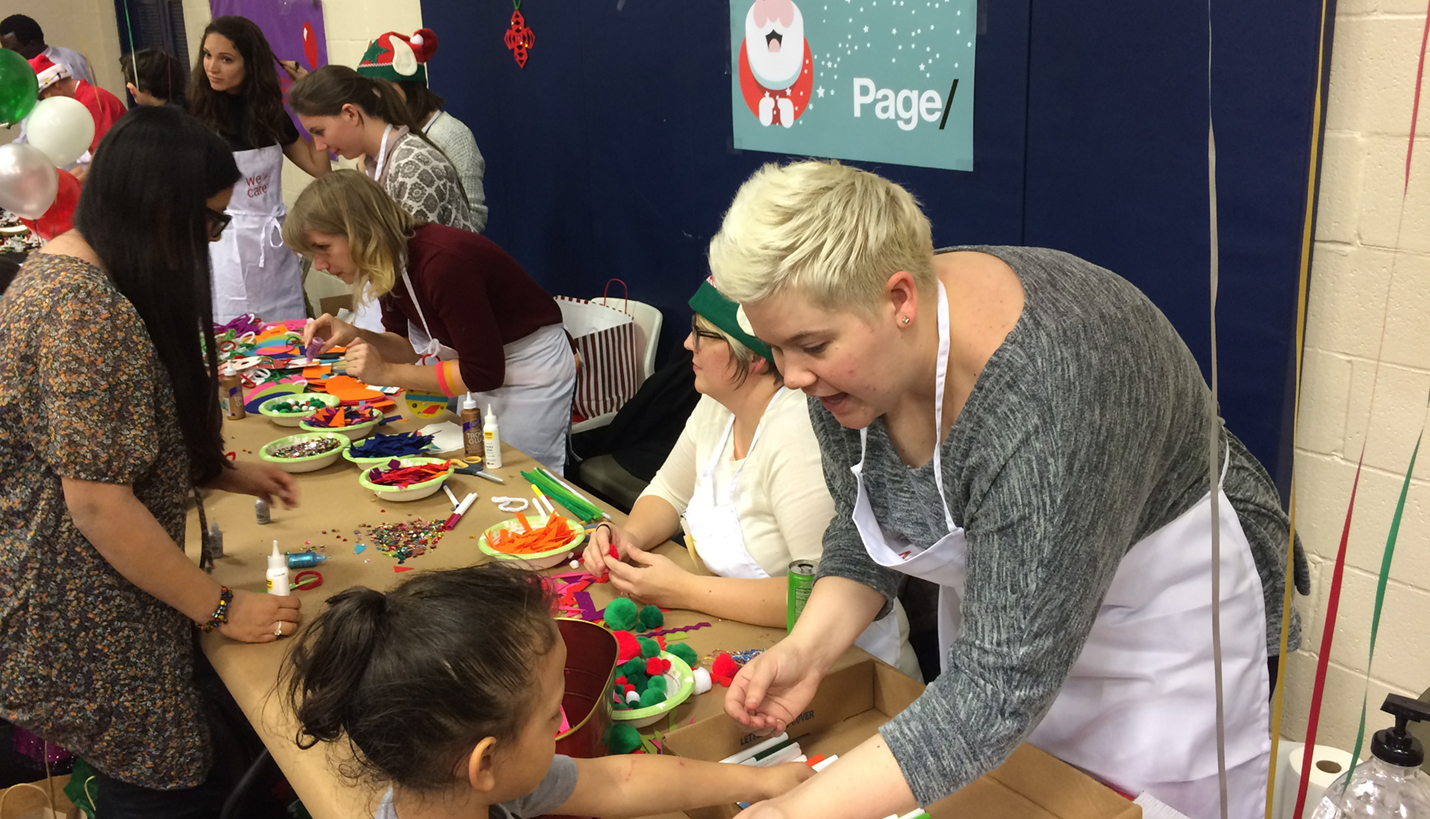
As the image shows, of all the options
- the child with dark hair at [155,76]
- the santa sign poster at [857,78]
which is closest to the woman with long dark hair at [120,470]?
the santa sign poster at [857,78]

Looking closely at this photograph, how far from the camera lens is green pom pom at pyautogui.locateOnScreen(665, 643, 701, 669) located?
5.38ft

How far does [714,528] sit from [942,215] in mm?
1211

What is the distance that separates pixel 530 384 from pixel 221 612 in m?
1.44

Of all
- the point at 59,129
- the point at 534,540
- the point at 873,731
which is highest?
the point at 59,129

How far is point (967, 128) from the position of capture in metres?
2.60

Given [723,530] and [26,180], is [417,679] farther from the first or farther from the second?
[26,180]

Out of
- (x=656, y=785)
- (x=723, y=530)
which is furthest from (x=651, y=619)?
(x=656, y=785)

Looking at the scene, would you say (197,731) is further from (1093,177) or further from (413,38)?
(413,38)

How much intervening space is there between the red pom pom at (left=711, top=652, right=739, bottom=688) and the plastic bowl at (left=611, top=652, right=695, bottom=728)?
4 centimetres

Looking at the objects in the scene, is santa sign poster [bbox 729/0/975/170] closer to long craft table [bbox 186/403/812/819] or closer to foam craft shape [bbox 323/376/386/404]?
long craft table [bbox 186/403/812/819]

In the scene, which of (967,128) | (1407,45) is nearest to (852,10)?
(967,128)

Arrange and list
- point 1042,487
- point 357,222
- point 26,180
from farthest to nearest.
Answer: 1. point 357,222
2. point 26,180
3. point 1042,487

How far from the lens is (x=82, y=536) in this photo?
1.63 m

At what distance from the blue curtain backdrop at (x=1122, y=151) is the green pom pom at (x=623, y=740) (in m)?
1.42
